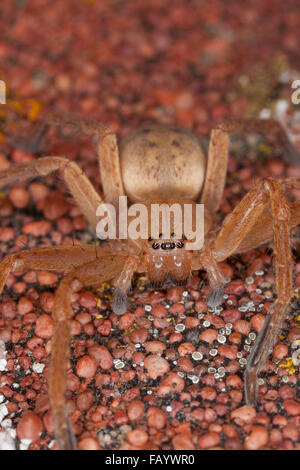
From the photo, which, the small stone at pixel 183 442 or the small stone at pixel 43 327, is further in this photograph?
the small stone at pixel 43 327

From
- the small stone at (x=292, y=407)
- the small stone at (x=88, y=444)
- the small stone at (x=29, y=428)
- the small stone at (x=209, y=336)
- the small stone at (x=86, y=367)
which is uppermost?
the small stone at (x=209, y=336)

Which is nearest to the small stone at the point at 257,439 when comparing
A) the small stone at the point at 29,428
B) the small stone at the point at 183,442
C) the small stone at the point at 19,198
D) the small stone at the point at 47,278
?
the small stone at the point at 183,442

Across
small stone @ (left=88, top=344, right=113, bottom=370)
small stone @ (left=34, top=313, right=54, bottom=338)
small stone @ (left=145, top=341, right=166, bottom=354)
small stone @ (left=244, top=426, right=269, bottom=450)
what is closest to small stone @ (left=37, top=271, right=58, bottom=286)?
small stone @ (left=34, top=313, right=54, bottom=338)

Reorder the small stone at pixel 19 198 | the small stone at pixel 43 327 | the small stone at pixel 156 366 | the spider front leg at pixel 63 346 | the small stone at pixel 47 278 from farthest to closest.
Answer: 1. the small stone at pixel 19 198
2. the small stone at pixel 47 278
3. the small stone at pixel 43 327
4. the small stone at pixel 156 366
5. the spider front leg at pixel 63 346

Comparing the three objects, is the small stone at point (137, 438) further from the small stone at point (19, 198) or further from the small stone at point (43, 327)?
the small stone at point (19, 198)

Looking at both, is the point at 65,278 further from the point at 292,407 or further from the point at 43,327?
the point at 292,407

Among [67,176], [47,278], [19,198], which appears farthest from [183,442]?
[19,198]

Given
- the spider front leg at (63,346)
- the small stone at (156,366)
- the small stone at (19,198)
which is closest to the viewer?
the spider front leg at (63,346)

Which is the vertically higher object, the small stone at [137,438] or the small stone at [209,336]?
the small stone at [209,336]

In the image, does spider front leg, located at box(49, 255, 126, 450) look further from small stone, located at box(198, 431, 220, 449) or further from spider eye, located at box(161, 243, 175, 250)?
small stone, located at box(198, 431, 220, 449)
